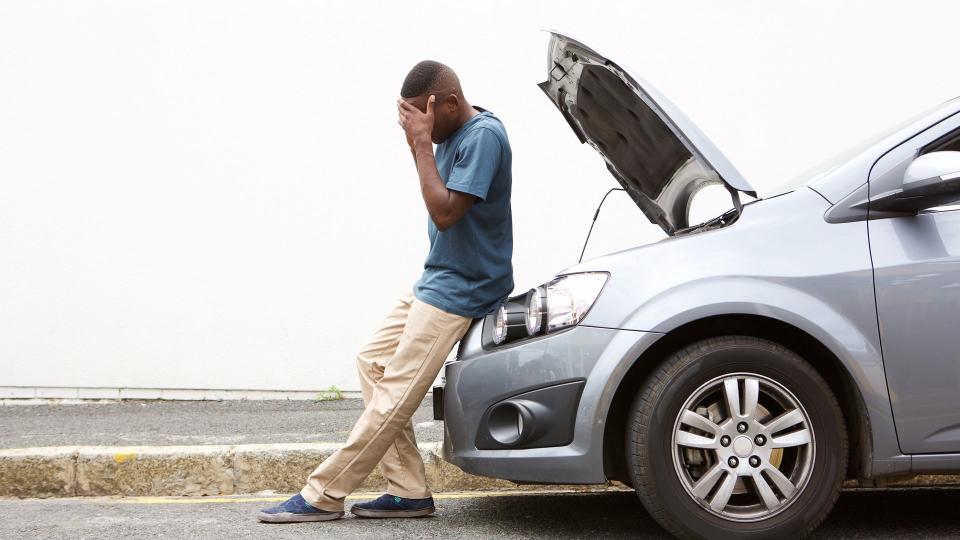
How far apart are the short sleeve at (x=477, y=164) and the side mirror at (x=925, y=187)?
118cm

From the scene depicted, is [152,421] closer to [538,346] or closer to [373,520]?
[373,520]

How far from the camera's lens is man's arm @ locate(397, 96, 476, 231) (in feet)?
10.6

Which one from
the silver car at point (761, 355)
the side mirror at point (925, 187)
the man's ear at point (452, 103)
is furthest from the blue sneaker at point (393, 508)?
the side mirror at point (925, 187)

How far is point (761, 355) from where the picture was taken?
2910 mm

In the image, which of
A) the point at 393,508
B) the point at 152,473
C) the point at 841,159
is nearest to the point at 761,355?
the point at 841,159

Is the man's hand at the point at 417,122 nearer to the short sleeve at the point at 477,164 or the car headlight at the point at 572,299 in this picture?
the short sleeve at the point at 477,164

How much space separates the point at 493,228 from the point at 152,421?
10.8 ft

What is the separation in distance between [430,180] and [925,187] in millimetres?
1485

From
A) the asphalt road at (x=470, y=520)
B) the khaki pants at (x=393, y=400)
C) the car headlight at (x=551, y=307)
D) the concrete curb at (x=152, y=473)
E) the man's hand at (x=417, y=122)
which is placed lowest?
the asphalt road at (x=470, y=520)

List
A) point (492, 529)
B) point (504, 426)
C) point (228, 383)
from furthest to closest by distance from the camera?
point (228, 383)
point (492, 529)
point (504, 426)

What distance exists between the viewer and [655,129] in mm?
3398

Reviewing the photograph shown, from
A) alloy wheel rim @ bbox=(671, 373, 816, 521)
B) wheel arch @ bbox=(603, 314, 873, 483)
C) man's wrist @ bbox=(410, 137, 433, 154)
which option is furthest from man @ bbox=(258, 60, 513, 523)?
alloy wheel rim @ bbox=(671, 373, 816, 521)

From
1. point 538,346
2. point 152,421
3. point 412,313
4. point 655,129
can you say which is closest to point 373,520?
point 412,313

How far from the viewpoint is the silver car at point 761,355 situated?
2885mm
